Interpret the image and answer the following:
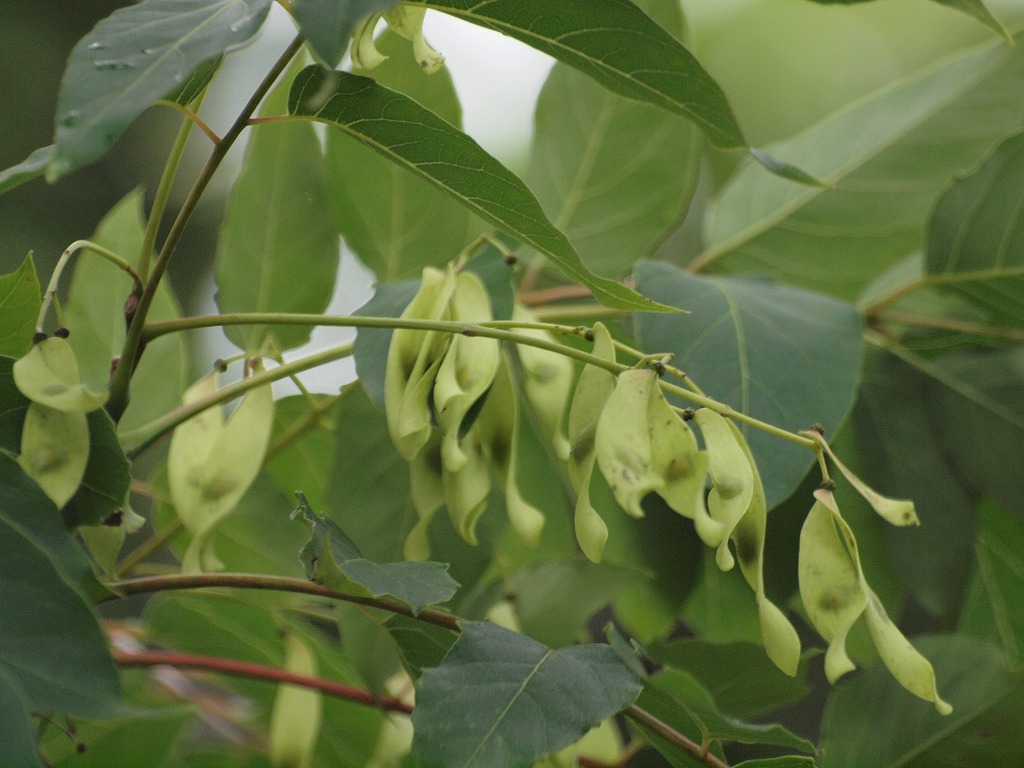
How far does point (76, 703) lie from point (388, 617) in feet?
0.31

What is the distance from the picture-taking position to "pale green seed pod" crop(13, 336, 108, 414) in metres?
0.21

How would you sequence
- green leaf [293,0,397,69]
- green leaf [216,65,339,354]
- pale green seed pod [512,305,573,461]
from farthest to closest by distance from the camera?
green leaf [216,65,339,354], pale green seed pod [512,305,573,461], green leaf [293,0,397,69]

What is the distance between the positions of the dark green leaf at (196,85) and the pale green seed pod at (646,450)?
0.38ft

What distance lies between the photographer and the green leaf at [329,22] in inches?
6.4

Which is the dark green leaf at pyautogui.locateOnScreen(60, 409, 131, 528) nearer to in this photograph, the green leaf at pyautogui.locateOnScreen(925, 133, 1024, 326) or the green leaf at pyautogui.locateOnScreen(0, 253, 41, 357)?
the green leaf at pyautogui.locateOnScreen(0, 253, 41, 357)

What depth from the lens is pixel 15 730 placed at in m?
0.18

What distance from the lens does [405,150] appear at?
0.23m

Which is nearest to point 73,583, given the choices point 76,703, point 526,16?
point 76,703

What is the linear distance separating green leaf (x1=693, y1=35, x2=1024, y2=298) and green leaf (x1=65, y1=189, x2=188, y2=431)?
0.23 m

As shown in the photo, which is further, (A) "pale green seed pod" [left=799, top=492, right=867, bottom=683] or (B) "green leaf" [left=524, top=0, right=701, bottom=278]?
(B) "green leaf" [left=524, top=0, right=701, bottom=278]

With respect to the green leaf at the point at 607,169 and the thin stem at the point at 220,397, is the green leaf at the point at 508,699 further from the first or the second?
the green leaf at the point at 607,169

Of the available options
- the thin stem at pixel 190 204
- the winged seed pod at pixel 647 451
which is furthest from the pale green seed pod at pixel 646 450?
the thin stem at pixel 190 204

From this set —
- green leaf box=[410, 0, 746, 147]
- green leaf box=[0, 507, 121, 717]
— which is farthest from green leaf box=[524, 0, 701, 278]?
green leaf box=[0, 507, 121, 717]

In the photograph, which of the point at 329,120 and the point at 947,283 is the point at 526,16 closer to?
the point at 329,120
